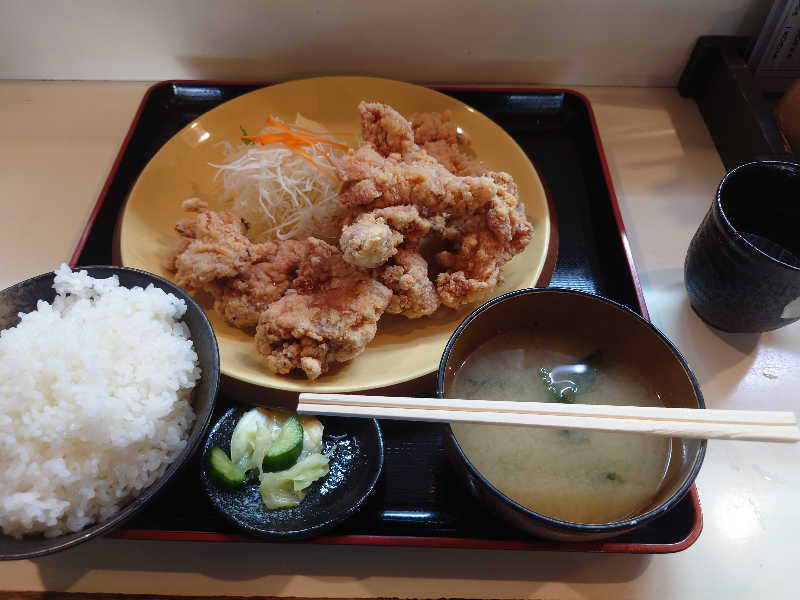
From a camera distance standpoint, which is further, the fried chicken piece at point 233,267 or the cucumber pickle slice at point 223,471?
the fried chicken piece at point 233,267

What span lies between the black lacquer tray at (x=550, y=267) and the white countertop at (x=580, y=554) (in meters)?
0.08

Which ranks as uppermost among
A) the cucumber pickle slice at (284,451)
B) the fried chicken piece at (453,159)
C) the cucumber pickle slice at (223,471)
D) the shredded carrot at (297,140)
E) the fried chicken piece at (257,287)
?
the fried chicken piece at (453,159)

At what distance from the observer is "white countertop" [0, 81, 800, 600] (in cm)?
146

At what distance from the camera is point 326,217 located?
2.15 meters

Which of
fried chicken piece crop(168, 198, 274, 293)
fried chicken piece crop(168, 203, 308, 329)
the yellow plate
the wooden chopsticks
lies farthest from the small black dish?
fried chicken piece crop(168, 198, 274, 293)

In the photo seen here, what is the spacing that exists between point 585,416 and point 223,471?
929mm

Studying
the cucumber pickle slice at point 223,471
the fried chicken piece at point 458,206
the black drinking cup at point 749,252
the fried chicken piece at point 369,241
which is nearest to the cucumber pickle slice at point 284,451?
the cucumber pickle slice at point 223,471

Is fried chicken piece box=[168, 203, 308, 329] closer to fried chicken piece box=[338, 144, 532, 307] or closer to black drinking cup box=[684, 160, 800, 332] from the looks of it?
fried chicken piece box=[338, 144, 532, 307]

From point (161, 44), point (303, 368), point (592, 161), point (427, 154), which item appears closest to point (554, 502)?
point (303, 368)

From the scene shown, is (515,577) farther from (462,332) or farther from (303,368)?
(303,368)

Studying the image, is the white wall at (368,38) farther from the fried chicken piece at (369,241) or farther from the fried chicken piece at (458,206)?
the fried chicken piece at (369,241)

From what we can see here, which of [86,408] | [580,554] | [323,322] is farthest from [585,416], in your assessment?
[86,408]

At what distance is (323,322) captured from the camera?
1.68 m

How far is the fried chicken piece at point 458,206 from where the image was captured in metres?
1.80
